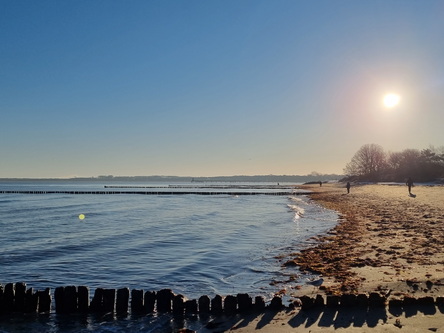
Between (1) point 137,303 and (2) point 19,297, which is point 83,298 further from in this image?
(2) point 19,297

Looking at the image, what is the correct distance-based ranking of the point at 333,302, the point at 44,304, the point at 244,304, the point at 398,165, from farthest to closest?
the point at 398,165 → the point at 44,304 → the point at 244,304 → the point at 333,302

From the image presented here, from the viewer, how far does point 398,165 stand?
12362cm

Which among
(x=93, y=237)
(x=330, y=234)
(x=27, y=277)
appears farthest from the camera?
(x=93, y=237)

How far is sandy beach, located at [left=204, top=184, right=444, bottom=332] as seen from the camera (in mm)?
7907

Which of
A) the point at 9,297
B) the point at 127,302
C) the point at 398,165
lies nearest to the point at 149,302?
the point at 127,302

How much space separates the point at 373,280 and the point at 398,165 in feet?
403

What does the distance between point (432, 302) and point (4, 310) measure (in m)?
10.2

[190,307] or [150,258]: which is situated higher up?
[190,307]

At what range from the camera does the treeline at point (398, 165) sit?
330 feet

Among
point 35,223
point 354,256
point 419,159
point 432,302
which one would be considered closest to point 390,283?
point 432,302

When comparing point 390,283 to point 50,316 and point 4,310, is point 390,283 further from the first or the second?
point 4,310

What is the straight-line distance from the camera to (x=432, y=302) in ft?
27.9

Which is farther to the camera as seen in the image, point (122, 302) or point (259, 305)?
point (122, 302)

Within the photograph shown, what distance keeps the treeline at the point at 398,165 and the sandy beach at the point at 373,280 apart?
5834 centimetres
